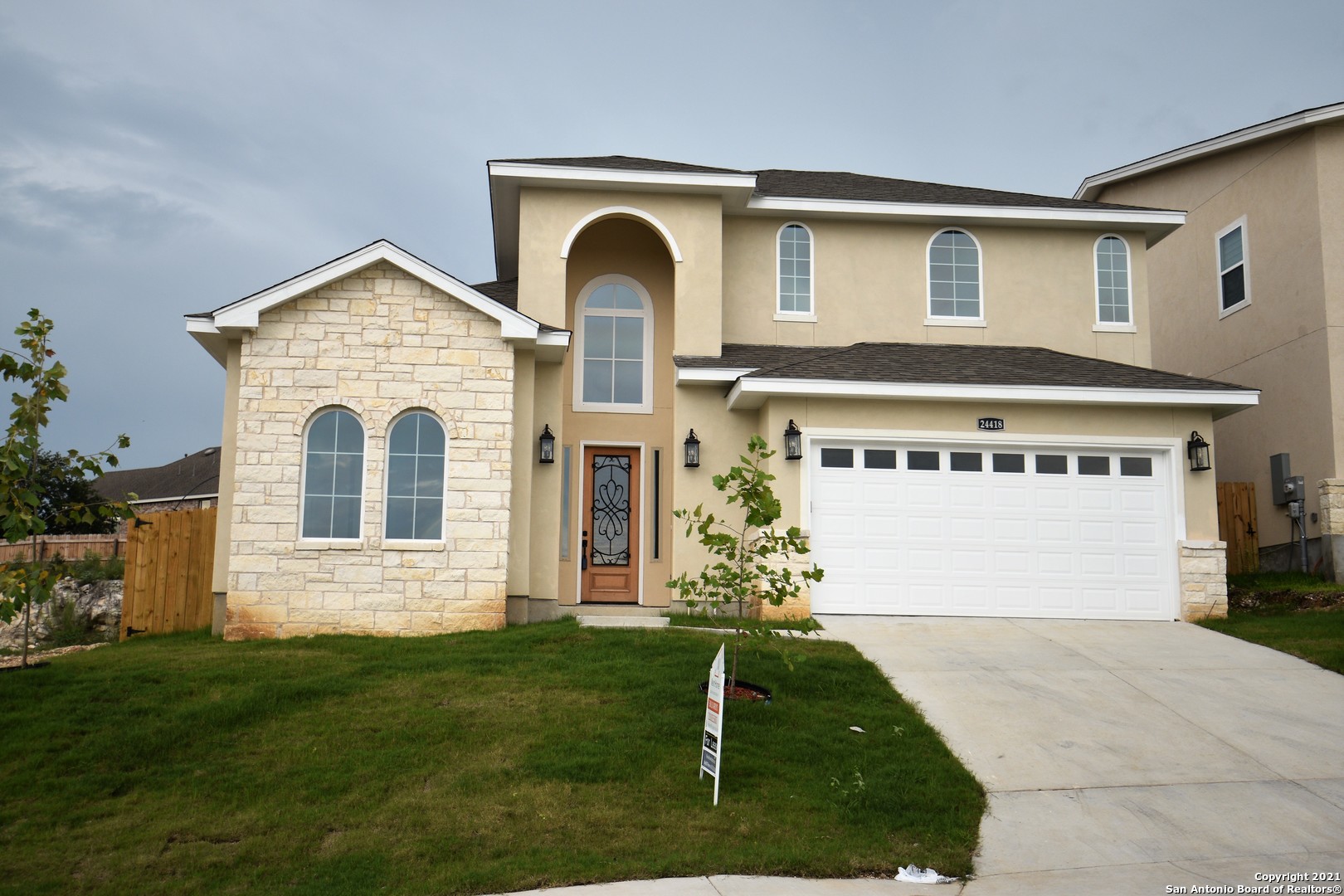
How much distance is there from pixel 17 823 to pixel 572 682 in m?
4.64

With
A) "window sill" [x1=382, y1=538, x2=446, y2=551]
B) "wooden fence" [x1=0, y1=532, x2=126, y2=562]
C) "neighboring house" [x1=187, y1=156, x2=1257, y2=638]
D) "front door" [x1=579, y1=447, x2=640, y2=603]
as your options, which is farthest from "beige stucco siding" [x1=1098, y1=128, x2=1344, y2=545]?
"wooden fence" [x1=0, y1=532, x2=126, y2=562]

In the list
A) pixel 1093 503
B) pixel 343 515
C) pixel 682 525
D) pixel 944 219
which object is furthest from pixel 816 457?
pixel 343 515

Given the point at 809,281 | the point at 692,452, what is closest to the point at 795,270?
the point at 809,281

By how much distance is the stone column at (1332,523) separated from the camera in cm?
1588

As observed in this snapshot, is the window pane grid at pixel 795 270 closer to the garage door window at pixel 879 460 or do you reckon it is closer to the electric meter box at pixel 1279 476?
the garage door window at pixel 879 460

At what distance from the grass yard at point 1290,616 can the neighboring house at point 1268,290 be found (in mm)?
850

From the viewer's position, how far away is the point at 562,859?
6.79m

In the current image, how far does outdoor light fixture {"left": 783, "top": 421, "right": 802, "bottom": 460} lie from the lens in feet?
45.9

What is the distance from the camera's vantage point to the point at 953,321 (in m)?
16.8

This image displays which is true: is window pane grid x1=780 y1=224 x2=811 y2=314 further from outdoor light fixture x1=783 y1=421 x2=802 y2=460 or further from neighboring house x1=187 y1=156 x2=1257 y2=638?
outdoor light fixture x1=783 y1=421 x2=802 y2=460

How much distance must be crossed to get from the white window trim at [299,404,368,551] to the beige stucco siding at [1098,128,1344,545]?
14.0m

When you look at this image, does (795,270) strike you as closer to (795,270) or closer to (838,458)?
(795,270)

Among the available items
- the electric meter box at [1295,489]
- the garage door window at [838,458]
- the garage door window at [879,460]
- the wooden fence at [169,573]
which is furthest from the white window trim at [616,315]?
the electric meter box at [1295,489]

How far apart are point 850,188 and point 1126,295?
4.73m
